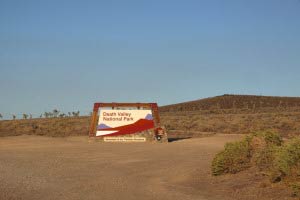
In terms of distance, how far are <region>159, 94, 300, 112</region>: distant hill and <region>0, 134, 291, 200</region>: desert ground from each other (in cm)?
8755

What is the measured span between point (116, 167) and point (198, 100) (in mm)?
107962

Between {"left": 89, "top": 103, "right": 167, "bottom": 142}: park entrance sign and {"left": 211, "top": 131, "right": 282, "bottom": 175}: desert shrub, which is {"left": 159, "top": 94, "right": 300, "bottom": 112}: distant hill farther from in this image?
{"left": 211, "top": 131, "right": 282, "bottom": 175}: desert shrub

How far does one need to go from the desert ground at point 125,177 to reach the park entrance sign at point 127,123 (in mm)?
6242

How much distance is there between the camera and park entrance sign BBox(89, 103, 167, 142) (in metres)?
29.6

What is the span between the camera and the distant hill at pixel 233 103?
4318 inches

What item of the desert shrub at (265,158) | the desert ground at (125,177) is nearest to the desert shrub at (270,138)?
the desert shrub at (265,158)

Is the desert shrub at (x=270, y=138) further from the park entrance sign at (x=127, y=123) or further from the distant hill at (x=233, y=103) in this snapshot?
the distant hill at (x=233, y=103)

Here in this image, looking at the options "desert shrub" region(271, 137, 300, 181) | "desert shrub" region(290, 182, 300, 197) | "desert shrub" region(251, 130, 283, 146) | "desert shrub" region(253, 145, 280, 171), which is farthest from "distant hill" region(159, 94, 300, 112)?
"desert shrub" region(290, 182, 300, 197)

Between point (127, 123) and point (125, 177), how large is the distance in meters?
15.1

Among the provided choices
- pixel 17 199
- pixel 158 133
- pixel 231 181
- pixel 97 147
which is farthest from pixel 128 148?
pixel 17 199

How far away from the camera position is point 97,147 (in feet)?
85.3

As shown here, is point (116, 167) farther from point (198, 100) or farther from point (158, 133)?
point (198, 100)

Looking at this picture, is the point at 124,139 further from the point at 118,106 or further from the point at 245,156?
the point at 245,156

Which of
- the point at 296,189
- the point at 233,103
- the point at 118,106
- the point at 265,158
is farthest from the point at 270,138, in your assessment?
the point at 233,103
